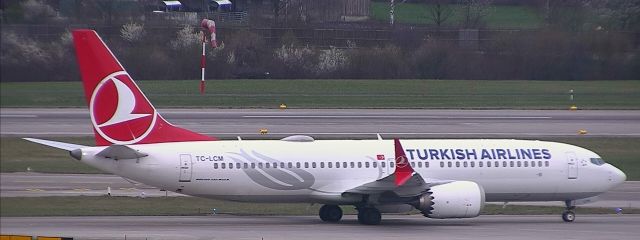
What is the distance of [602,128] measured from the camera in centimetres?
5547

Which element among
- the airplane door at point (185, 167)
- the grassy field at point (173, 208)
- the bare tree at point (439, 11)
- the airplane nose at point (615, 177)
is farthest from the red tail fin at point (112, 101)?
the bare tree at point (439, 11)

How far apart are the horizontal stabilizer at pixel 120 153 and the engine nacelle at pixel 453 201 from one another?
8.16 m

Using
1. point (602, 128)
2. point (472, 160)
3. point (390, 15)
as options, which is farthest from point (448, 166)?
point (602, 128)

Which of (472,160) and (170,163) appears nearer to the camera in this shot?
(170,163)

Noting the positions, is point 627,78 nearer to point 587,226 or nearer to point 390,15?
point 390,15

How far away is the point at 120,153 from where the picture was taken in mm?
30422

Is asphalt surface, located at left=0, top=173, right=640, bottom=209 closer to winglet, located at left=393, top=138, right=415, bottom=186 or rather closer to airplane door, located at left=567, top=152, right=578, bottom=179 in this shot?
airplane door, located at left=567, top=152, right=578, bottom=179

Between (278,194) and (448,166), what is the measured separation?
5.32m

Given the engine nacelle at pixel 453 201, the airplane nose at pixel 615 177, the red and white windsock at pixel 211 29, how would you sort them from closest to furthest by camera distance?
the engine nacelle at pixel 453 201 < the airplane nose at pixel 615 177 < the red and white windsock at pixel 211 29

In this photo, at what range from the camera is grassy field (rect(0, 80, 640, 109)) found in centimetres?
5044

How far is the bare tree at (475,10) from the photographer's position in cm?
5116

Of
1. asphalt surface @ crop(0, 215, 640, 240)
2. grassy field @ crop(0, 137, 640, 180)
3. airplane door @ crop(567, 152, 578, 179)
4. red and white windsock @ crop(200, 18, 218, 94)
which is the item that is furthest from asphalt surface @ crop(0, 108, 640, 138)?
asphalt surface @ crop(0, 215, 640, 240)

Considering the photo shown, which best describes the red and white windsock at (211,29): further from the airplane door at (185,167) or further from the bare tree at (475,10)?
the airplane door at (185,167)

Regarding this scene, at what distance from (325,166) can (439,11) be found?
20557 mm
